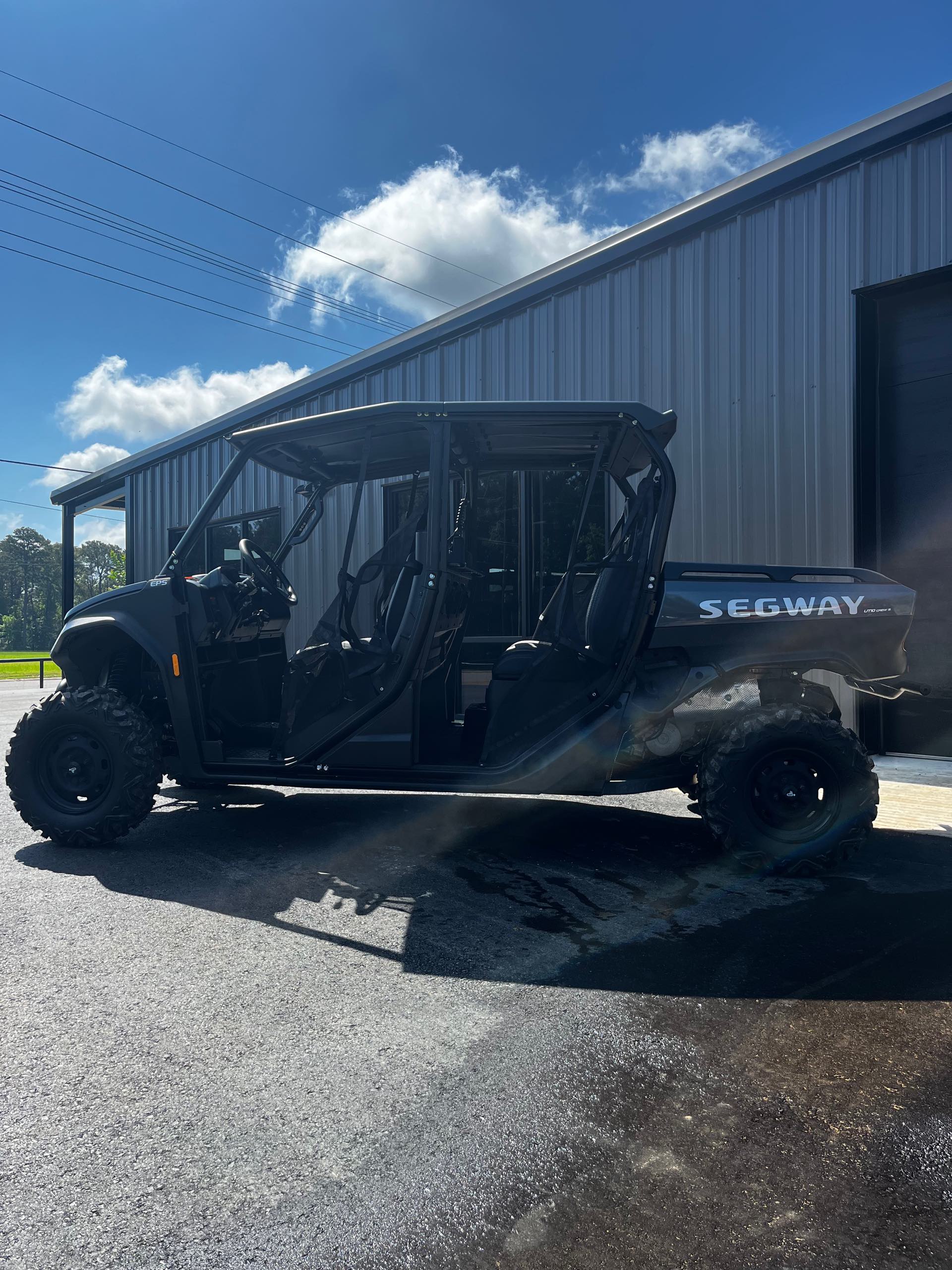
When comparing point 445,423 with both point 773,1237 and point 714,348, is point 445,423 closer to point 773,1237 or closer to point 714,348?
point 773,1237

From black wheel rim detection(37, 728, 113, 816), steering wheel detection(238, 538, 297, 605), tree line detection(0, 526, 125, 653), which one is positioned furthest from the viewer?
tree line detection(0, 526, 125, 653)

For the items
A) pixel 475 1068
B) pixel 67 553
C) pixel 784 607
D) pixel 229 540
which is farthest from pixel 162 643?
pixel 67 553

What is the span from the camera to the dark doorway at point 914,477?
6.96m

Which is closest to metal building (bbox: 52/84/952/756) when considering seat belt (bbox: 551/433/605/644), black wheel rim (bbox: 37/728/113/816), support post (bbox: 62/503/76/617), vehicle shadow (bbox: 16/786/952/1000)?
seat belt (bbox: 551/433/605/644)

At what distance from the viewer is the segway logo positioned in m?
4.31

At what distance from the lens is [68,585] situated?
803 inches

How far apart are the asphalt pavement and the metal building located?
101 inches

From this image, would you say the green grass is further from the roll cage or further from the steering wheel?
the roll cage

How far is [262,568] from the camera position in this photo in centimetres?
513

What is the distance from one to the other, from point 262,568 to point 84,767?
153 centimetres

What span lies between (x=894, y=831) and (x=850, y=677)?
116 centimetres

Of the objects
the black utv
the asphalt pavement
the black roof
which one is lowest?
the asphalt pavement

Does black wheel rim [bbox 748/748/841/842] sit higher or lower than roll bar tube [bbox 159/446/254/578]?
lower

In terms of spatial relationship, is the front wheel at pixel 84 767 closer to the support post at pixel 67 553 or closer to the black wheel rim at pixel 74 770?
the black wheel rim at pixel 74 770
